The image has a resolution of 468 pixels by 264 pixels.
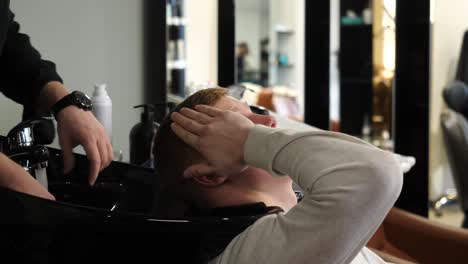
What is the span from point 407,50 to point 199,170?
1.58 meters

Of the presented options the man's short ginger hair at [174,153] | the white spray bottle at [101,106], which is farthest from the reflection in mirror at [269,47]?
the man's short ginger hair at [174,153]

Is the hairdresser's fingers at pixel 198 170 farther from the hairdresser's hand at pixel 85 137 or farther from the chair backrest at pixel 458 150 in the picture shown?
the chair backrest at pixel 458 150

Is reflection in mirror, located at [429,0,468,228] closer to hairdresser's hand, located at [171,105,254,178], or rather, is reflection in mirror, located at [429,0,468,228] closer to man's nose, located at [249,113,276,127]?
man's nose, located at [249,113,276,127]

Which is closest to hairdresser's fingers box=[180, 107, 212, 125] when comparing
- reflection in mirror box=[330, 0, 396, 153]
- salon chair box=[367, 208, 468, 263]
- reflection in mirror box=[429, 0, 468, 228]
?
salon chair box=[367, 208, 468, 263]

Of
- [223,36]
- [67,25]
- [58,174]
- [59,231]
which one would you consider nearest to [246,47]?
[223,36]

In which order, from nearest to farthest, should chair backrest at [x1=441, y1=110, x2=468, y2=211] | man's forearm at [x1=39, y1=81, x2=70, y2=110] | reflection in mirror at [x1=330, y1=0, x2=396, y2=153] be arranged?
man's forearm at [x1=39, y1=81, x2=70, y2=110]
chair backrest at [x1=441, y1=110, x2=468, y2=211]
reflection in mirror at [x1=330, y1=0, x2=396, y2=153]

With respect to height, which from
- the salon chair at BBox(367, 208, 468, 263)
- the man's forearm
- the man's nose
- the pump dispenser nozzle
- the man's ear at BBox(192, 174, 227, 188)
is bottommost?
the salon chair at BBox(367, 208, 468, 263)

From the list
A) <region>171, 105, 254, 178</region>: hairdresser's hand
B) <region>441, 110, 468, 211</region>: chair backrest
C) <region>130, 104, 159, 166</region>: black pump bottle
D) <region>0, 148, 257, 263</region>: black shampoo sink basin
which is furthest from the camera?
<region>441, 110, 468, 211</region>: chair backrest

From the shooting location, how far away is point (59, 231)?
2.21 ft

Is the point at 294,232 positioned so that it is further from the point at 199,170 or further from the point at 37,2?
the point at 37,2

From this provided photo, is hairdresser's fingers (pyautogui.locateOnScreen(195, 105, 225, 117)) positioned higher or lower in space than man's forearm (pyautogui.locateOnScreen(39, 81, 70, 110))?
lower

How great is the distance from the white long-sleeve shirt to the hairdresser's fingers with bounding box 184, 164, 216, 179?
0.40ft

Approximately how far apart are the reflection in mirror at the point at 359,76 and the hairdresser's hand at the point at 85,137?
11.6ft

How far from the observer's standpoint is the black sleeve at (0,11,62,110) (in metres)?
1.13
